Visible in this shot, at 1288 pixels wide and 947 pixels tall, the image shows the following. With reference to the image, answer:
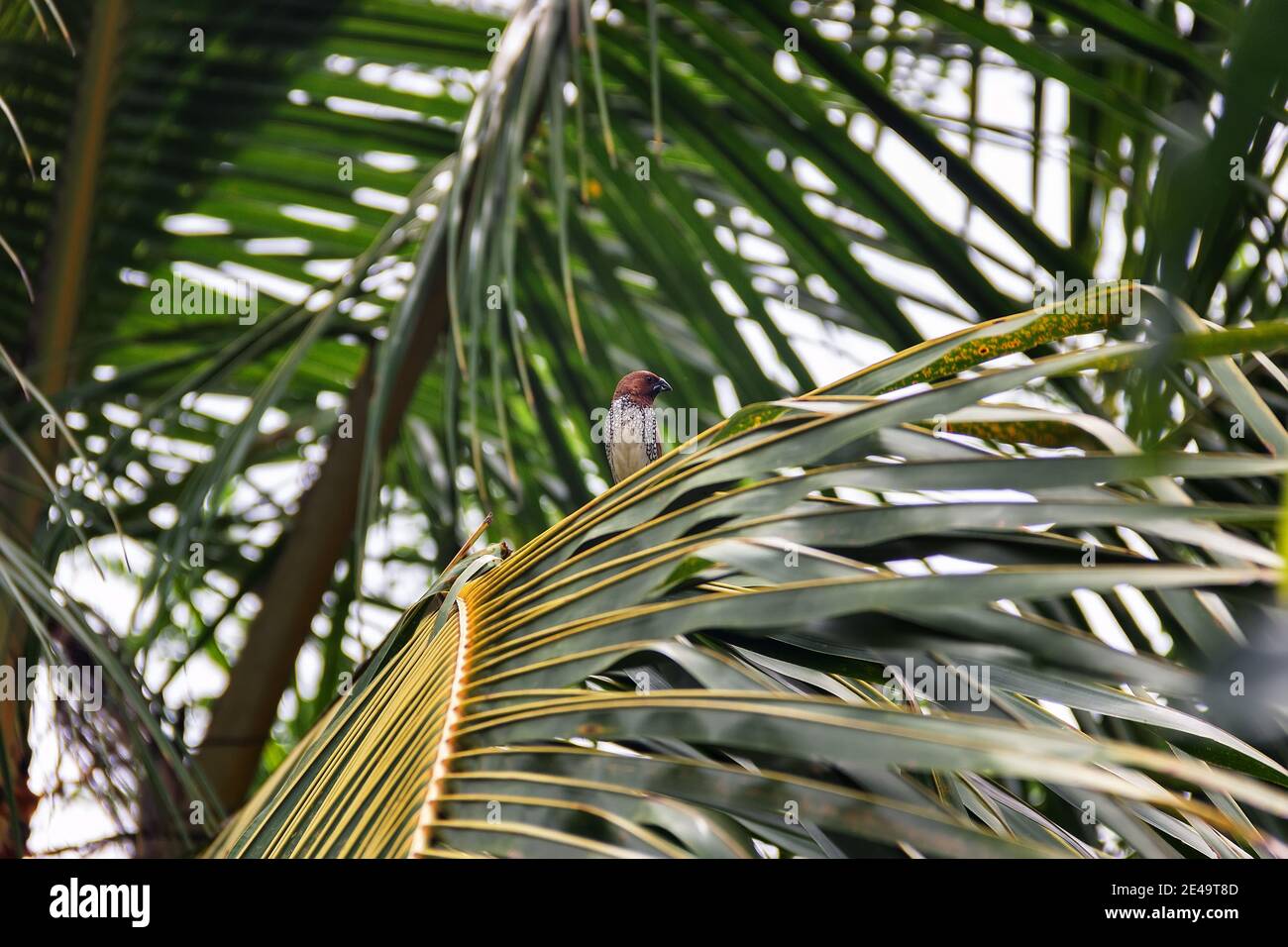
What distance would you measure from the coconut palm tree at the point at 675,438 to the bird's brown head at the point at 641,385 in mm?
36

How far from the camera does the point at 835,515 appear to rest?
0.45 metres

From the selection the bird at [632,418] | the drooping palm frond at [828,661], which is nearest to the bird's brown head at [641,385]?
the bird at [632,418]

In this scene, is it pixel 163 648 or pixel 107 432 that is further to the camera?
pixel 163 648

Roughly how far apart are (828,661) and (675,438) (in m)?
1.15

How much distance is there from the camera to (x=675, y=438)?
169 centimetres

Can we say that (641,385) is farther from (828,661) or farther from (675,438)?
(828,661)

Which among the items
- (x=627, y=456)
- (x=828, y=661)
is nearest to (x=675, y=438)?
(x=627, y=456)

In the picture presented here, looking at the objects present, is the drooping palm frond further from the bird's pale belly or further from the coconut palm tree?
the bird's pale belly

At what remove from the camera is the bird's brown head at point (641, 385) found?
142cm

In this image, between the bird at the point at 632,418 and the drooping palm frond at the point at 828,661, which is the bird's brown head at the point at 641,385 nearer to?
the bird at the point at 632,418

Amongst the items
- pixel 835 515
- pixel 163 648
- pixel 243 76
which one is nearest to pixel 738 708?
pixel 835 515

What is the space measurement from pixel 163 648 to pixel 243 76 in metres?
1.17

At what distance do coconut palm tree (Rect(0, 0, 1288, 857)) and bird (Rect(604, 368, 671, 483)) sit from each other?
0.13ft
